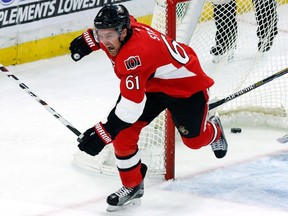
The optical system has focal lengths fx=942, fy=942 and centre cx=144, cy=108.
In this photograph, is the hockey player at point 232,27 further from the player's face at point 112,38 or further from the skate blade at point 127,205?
the player's face at point 112,38

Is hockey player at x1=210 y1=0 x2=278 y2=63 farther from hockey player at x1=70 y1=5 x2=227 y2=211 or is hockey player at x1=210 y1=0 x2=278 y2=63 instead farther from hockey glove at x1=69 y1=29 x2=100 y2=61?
hockey glove at x1=69 y1=29 x2=100 y2=61

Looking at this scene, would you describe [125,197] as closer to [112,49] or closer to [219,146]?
[219,146]

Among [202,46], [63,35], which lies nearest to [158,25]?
[202,46]

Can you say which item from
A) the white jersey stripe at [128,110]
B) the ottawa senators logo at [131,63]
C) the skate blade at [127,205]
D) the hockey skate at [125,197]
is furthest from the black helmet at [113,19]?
the skate blade at [127,205]

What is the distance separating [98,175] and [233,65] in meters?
1.20

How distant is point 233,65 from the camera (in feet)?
17.4

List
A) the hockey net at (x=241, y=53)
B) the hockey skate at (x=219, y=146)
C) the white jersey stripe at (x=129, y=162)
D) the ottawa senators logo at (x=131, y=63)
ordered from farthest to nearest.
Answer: the hockey net at (x=241, y=53) < the hockey skate at (x=219, y=146) < the white jersey stripe at (x=129, y=162) < the ottawa senators logo at (x=131, y=63)

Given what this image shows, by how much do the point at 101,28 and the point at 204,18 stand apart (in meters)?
1.49

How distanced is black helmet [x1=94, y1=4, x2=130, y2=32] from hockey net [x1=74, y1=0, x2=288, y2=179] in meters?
0.75

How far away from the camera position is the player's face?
376 cm

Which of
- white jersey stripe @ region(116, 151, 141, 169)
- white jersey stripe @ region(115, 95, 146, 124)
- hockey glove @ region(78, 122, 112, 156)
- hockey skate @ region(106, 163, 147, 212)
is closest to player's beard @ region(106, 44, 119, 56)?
white jersey stripe @ region(115, 95, 146, 124)

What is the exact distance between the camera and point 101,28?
12.5 ft

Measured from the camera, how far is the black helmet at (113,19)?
3.78 m

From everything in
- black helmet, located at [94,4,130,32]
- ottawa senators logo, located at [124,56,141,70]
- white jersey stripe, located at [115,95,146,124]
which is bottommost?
white jersey stripe, located at [115,95,146,124]
